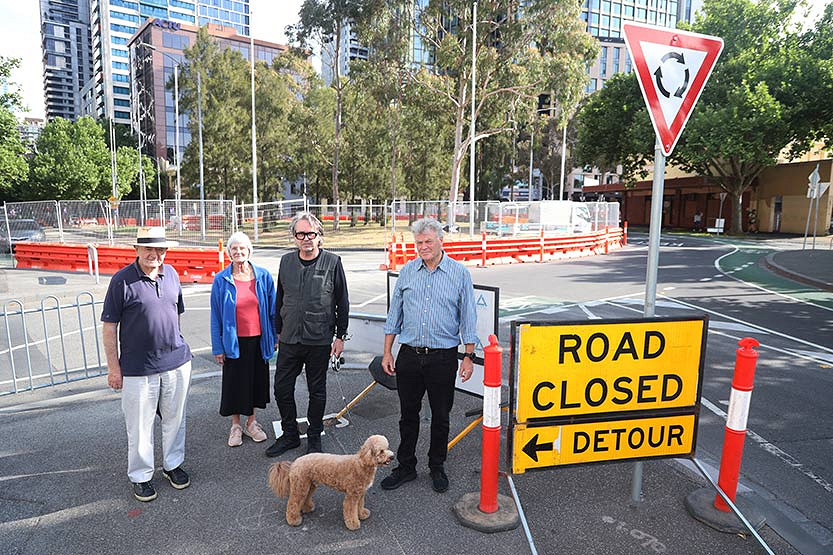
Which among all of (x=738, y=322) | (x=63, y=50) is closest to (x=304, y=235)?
(x=738, y=322)

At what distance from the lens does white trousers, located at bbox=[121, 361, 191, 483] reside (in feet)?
12.2

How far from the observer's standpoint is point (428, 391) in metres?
3.95

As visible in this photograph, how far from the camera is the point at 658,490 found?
157 inches

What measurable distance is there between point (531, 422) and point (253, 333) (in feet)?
7.84

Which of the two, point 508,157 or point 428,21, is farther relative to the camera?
point 508,157

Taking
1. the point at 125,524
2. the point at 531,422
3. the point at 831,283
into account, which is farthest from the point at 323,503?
the point at 831,283

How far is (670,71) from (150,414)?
4041mm

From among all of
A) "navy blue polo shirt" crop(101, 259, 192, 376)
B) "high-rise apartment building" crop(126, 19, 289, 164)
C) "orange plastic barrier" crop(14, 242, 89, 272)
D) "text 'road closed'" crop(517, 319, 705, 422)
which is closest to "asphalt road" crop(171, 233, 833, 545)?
"text 'road closed'" crop(517, 319, 705, 422)

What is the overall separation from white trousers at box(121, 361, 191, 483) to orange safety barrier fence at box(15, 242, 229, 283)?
36.2ft

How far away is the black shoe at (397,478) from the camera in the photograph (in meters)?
3.99

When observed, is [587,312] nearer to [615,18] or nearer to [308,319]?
[308,319]

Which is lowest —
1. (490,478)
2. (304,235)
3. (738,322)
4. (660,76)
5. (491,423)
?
(738,322)

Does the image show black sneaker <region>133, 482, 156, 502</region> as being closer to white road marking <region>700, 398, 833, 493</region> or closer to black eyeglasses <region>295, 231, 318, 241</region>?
black eyeglasses <region>295, 231, 318, 241</region>

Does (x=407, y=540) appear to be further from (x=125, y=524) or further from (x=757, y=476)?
(x=757, y=476)
